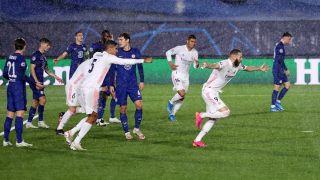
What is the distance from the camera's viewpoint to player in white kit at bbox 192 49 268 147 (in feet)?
51.5

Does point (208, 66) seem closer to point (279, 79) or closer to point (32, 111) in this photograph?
point (32, 111)

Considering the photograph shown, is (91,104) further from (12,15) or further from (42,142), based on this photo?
(12,15)

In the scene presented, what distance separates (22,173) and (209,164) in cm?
304

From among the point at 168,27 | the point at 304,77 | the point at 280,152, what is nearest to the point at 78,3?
the point at 168,27

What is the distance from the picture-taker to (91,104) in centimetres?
1514

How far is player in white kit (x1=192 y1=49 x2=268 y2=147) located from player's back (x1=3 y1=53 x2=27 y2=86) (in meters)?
3.50

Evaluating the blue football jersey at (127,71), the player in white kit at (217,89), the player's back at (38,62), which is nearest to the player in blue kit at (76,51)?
the player's back at (38,62)

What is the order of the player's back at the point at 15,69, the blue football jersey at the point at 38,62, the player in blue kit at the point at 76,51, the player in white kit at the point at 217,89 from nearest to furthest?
the player's back at the point at 15,69 → the player in white kit at the point at 217,89 → the blue football jersey at the point at 38,62 → the player in blue kit at the point at 76,51

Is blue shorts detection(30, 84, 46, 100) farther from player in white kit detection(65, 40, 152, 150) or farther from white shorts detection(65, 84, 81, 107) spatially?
player in white kit detection(65, 40, 152, 150)

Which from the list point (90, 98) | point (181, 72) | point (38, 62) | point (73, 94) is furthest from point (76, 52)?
point (90, 98)

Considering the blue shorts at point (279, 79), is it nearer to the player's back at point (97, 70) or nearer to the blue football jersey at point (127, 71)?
the blue football jersey at point (127, 71)

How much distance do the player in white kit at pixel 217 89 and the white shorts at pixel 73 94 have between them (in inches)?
95.8

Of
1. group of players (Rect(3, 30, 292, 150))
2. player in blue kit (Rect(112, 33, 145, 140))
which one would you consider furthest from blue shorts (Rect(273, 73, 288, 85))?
player in blue kit (Rect(112, 33, 145, 140))

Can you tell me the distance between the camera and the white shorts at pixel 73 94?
1612cm
